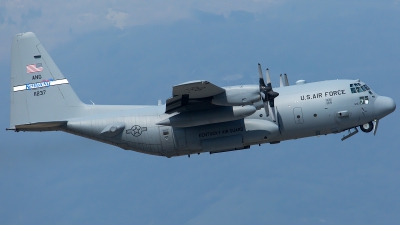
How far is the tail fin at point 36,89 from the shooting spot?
115 ft

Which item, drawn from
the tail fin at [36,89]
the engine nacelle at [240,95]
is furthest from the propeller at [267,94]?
the tail fin at [36,89]

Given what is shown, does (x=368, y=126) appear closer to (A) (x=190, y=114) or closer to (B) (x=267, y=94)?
(B) (x=267, y=94)

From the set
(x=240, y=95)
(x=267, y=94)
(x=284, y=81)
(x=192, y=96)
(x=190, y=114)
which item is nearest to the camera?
(x=240, y=95)

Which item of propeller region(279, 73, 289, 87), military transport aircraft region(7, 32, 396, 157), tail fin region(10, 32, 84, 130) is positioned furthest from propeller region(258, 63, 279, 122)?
tail fin region(10, 32, 84, 130)

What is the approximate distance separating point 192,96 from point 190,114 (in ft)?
6.19

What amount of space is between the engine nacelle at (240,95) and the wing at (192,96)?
0.37 meters

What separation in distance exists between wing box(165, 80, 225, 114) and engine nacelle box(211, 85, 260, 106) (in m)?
0.37

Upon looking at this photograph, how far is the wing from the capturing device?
29.5 meters

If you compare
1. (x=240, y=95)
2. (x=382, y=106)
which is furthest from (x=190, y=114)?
(x=382, y=106)

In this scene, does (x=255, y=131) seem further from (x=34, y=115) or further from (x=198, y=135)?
(x=34, y=115)

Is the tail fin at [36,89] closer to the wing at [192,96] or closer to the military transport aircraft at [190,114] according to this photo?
the military transport aircraft at [190,114]

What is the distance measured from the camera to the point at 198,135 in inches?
1334

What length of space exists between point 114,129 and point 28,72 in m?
6.55

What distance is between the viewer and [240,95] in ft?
99.0
